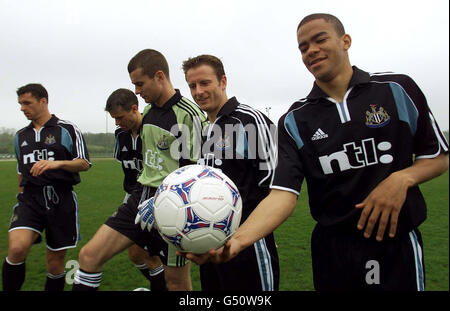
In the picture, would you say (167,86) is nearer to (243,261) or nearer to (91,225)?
(243,261)

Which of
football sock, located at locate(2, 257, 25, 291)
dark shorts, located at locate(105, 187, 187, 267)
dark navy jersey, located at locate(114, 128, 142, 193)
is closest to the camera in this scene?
dark shorts, located at locate(105, 187, 187, 267)

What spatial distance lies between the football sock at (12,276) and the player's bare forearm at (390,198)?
355 centimetres

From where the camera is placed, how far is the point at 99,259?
2965mm

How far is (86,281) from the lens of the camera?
9.55 ft

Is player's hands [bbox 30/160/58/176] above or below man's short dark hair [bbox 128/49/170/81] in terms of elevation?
below

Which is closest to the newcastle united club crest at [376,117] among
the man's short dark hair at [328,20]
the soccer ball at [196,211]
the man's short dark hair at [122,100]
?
the man's short dark hair at [328,20]

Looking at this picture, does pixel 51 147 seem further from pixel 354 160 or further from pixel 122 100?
pixel 354 160

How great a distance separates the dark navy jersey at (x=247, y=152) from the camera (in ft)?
8.74

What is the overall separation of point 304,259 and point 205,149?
124 inches

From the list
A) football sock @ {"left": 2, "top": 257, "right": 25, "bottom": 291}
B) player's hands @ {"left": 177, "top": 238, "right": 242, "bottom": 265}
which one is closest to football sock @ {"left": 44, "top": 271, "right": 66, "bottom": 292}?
football sock @ {"left": 2, "top": 257, "right": 25, "bottom": 291}

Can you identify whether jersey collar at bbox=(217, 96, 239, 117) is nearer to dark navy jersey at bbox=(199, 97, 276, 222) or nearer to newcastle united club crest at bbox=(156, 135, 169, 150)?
dark navy jersey at bbox=(199, 97, 276, 222)

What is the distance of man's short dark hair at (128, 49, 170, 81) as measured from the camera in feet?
10.9

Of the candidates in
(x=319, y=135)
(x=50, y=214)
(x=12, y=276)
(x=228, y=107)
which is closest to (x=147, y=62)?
(x=228, y=107)
